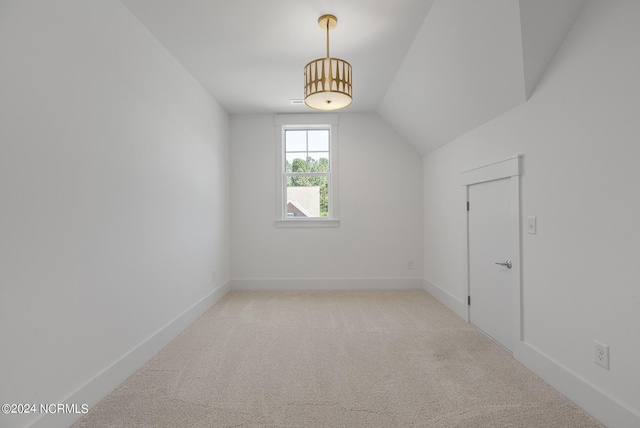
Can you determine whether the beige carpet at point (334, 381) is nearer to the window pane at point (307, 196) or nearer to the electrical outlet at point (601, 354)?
the electrical outlet at point (601, 354)

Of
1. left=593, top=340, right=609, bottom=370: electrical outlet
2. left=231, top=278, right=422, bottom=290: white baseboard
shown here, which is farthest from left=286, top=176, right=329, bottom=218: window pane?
left=593, top=340, right=609, bottom=370: electrical outlet

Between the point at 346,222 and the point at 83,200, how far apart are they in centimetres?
374

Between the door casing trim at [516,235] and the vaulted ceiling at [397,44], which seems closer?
the vaulted ceiling at [397,44]

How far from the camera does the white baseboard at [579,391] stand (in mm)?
1746

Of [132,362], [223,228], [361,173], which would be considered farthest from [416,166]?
[132,362]

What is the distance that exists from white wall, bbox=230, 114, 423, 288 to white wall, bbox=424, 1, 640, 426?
99.6 inches

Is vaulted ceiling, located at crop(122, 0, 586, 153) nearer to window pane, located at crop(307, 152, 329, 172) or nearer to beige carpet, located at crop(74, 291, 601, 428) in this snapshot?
window pane, located at crop(307, 152, 329, 172)

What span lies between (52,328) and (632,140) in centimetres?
315

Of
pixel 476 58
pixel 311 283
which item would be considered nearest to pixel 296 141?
pixel 311 283

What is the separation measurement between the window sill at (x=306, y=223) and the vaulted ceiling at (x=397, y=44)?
198cm

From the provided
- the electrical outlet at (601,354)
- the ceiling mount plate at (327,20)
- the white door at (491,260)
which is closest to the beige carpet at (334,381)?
the white door at (491,260)

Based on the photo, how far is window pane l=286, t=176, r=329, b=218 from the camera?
212 inches

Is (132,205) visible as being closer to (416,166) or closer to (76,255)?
(76,255)

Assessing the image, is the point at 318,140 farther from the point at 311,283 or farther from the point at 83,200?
the point at 83,200
